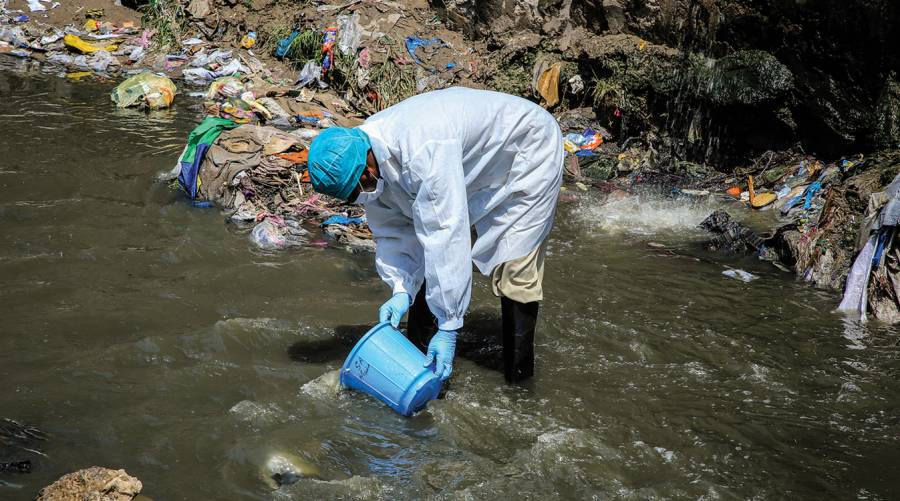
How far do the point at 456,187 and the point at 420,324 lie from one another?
37.2 inches

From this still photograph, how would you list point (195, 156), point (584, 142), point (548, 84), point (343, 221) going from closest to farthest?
point (343, 221) < point (195, 156) < point (584, 142) < point (548, 84)

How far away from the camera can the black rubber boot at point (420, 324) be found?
3.37 meters

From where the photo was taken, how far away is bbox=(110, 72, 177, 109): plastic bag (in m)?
8.69

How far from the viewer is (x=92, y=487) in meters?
2.17

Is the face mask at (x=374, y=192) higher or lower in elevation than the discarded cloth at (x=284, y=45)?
higher

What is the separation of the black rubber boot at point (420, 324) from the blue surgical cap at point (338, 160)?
0.86 m

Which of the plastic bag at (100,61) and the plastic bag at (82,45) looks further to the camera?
the plastic bag at (82,45)

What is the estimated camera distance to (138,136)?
7.48 metres

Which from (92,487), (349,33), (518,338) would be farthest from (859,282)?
(349,33)

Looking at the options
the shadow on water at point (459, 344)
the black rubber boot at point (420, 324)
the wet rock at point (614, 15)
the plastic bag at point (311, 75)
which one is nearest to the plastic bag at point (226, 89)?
the plastic bag at point (311, 75)

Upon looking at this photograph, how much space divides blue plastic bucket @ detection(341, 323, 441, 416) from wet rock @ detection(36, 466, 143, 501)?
0.96 meters

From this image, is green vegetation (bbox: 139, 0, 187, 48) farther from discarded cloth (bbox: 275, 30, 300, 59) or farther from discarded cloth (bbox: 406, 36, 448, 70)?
discarded cloth (bbox: 406, 36, 448, 70)

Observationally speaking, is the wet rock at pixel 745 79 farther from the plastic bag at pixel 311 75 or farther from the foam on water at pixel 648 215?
the plastic bag at pixel 311 75

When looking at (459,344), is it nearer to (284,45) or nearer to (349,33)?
(349,33)
